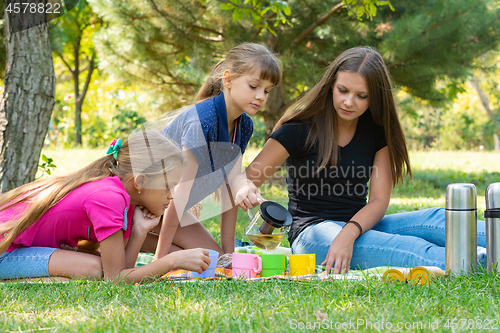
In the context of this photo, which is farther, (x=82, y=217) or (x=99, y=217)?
(x=82, y=217)

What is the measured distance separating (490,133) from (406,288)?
20.8 m

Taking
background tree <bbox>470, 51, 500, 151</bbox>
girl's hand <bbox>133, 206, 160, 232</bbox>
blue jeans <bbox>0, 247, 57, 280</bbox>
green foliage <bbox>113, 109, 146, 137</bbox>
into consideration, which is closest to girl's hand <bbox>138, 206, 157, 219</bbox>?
girl's hand <bbox>133, 206, 160, 232</bbox>

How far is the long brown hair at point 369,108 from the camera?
277 cm

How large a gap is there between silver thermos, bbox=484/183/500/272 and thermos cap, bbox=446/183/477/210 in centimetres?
11

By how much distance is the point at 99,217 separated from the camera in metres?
2.17

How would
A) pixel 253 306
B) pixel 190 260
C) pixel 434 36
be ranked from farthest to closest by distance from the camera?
pixel 434 36 → pixel 190 260 → pixel 253 306

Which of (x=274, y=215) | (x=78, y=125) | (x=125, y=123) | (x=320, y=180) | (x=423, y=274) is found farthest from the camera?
(x=78, y=125)

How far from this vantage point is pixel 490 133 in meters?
19.9

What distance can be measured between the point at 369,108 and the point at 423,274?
125 centimetres

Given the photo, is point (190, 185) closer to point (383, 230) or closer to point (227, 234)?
point (227, 234)

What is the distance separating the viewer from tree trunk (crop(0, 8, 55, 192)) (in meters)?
3.77

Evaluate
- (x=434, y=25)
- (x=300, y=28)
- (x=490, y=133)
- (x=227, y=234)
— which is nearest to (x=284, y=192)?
(x=300, y=28)

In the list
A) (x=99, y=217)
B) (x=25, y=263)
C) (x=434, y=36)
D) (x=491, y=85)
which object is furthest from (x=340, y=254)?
(x=491, y=85)

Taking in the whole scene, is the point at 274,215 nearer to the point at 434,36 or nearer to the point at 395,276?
the point at 395,276
